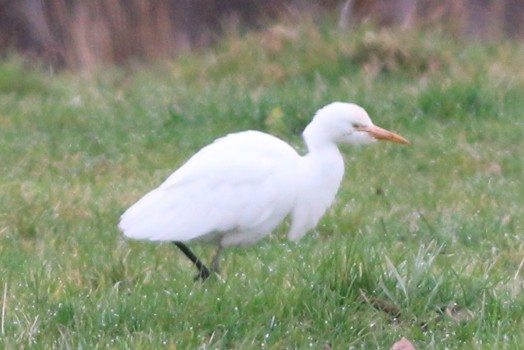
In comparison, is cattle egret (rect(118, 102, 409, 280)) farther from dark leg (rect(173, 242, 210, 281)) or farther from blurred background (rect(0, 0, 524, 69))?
blurred background (rect(0, 0, 524, 69))

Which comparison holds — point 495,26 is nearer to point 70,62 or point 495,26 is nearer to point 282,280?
point 70,62

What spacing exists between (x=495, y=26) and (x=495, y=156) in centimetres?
504

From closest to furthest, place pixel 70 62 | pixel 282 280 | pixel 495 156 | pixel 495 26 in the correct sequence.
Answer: pixel 282 280
pixel 495 156
pixel 495 26
pixel 70 62

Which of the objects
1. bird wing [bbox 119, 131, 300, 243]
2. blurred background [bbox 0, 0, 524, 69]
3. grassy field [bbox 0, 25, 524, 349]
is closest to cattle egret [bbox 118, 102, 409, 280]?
bird wing [bbox 119, 131, 300, 243]

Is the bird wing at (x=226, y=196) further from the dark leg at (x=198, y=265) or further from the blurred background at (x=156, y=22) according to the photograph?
the blurred background at (x=156, y=22)

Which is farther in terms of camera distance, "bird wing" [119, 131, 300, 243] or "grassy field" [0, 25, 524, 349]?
"bird wing" [119, 131, 300, 243]

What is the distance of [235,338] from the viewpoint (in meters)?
4.29

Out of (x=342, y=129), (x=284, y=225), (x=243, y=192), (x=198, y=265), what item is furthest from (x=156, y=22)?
(x=198, y=265)

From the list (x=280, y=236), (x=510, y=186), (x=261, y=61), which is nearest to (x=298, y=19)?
(x=261, y=61)

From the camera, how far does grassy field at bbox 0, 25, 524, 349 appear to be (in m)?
4.39

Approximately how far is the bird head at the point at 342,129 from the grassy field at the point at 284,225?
17.7 inches

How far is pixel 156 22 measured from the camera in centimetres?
1420

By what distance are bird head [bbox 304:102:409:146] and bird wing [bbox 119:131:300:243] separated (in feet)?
0.72

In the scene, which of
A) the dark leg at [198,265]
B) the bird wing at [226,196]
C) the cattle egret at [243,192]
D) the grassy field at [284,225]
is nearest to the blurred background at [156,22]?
the grassy field at [284,225]
